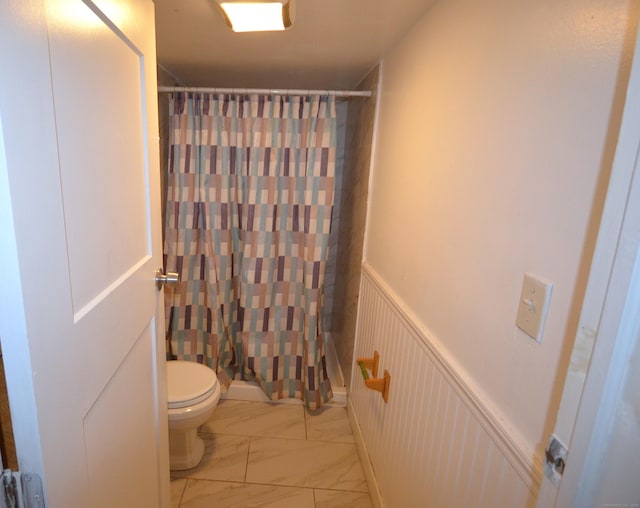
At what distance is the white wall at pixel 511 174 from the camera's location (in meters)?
0.56

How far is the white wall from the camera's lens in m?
0.56

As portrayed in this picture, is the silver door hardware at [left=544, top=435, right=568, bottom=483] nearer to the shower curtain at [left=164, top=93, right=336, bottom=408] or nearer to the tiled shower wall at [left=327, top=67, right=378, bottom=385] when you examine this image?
the tiled shower wall at [left=327, top=67, right=378, bottom=385]

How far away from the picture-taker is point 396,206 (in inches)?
57.3

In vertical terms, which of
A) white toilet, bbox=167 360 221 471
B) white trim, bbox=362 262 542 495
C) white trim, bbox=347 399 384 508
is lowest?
white trim, bbox=347 399 384 508

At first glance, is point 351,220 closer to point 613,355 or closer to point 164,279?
point 164,279

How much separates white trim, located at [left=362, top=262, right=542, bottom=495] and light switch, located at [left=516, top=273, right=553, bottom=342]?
8.5 inches

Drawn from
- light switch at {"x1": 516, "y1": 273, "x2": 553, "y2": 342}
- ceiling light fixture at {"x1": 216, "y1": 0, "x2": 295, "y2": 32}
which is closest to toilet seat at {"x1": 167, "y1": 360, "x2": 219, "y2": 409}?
light switch at {"x1": 516, "y1": 273, "x2": 553, "y2": 342}

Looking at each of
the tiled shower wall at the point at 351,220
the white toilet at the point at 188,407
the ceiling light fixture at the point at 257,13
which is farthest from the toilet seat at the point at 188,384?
the ceiling light fixture at the point at 257,13

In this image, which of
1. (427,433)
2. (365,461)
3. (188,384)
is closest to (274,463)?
(365,461)

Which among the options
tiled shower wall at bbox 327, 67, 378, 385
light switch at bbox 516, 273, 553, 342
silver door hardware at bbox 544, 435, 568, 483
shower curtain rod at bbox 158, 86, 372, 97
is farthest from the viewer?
tiled shower wall at bbox 327, 67, 378, 385

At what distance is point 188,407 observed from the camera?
5.10ft

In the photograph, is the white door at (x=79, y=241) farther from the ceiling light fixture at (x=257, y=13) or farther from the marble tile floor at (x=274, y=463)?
the marble tile floor at (x=274, y=463)

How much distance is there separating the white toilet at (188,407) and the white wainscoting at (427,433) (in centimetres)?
80

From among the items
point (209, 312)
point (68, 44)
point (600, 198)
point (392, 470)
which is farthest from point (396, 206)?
point (209, 312)
